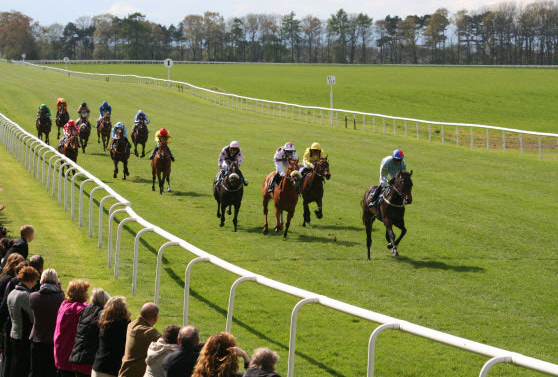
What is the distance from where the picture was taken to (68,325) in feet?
20.4

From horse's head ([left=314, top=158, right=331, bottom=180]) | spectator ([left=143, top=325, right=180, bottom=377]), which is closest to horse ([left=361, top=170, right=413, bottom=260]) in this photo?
horse's head ([left=314, top=158, right=331, bottom=180])

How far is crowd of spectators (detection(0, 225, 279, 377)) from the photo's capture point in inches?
175

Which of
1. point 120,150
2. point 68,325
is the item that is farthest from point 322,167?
point 68,325

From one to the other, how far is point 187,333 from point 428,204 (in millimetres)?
12272

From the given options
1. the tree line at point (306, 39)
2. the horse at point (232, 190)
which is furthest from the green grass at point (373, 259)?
the tree line at point (306, 39)

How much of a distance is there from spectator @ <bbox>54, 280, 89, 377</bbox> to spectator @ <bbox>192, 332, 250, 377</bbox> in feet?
6.70

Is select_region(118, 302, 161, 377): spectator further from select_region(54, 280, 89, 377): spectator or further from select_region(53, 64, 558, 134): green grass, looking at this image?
select_region(53, 64, 558, 134): green grass

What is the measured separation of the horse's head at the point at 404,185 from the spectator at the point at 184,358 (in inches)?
291

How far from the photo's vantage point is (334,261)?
1191cm

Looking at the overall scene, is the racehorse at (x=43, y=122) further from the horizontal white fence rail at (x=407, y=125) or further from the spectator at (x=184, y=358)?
the spectator at (x=184, y=358)

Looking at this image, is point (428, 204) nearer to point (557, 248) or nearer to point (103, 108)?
point (557, 248)

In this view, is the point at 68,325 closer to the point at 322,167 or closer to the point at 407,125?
the point at 322,167

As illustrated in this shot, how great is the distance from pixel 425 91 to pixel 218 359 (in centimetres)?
5368

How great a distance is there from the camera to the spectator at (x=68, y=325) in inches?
243
